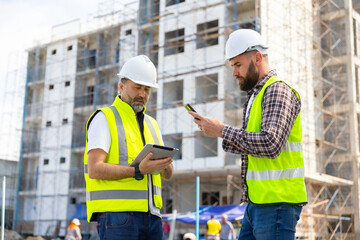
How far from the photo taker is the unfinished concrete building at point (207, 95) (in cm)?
2439

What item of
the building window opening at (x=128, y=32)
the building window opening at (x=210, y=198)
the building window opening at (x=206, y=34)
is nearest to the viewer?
the building window opening at (x=206, y=34)

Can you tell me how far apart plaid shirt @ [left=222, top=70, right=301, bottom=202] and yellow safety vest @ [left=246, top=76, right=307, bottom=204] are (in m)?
0.06

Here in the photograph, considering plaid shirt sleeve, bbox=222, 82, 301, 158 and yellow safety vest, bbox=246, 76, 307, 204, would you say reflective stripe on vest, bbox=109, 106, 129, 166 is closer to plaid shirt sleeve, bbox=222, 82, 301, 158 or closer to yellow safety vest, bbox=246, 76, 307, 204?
plaid shirt sleeve, bbox=222, 82, 301, 158

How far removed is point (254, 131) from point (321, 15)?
27428 mm

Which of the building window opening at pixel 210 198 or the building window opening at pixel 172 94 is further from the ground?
the building window opening at pixel 172 94

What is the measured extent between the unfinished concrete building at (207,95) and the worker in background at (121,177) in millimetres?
18832

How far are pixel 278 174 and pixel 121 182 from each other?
0.92 m

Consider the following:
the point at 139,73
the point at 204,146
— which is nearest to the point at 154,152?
the point at 139,73

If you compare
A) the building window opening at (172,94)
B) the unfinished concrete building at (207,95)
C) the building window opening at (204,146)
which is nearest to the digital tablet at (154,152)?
the unfinished concrete building at (207,95)

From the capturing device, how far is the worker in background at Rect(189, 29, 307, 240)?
8.46 feet

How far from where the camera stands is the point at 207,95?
2675 centimetres

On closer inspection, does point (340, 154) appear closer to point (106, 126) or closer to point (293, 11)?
point (293, 11)

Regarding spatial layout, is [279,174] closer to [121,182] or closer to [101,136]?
[121,182]

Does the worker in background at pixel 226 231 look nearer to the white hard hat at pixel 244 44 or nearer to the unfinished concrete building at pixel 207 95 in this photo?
the unfinished concrete building at pixel 207 95
